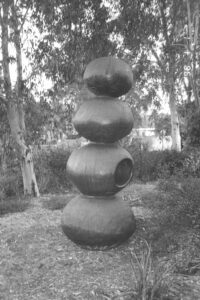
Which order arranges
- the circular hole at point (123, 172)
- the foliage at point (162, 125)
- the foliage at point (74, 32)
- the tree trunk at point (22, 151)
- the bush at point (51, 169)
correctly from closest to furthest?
the circular hole at point (123, 172) → the foliage at point (74, 32) → the tree trunk at point (22, 151) → the bush at point (51, 169) → the foliage at point (162, 125)

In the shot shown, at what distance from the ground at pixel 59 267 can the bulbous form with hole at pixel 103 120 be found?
1.58 metres

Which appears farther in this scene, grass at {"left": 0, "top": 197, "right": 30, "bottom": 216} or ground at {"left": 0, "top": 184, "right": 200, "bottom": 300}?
grass at {"left": 0, "top": 197, "right": 30, "bottom": 216}

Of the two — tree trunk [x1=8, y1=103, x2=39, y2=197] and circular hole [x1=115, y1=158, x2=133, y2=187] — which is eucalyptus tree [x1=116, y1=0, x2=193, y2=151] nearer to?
circular hole [x1=115, y1=158, x2=133, y2=187]

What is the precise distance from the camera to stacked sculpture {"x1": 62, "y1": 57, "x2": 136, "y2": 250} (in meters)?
4.95

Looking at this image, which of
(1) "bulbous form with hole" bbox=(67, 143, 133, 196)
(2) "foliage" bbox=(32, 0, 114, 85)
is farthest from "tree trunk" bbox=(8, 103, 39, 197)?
(1) "bulbous form with hole" bbox=(67, 143, 133, 196)

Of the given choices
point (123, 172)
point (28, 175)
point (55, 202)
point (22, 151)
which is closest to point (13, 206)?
point (55, 202)

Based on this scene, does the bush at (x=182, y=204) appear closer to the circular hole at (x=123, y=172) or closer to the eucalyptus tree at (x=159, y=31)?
the circular hole at (x=123, y=172)

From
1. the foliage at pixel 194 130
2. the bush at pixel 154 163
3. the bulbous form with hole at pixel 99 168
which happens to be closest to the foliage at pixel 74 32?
the bulbous form with hole at pixel 99 168

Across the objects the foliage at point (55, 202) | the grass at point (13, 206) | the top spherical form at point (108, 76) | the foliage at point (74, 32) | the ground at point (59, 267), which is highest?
the foliage at point (74, 32)

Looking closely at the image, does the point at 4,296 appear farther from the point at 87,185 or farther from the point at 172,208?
the point at 172,208

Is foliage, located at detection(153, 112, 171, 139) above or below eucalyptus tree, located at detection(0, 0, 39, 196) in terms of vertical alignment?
below

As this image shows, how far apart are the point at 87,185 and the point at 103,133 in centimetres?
74

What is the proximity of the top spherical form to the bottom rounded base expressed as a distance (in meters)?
1.53

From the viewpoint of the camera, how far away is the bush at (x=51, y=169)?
10.2 m
